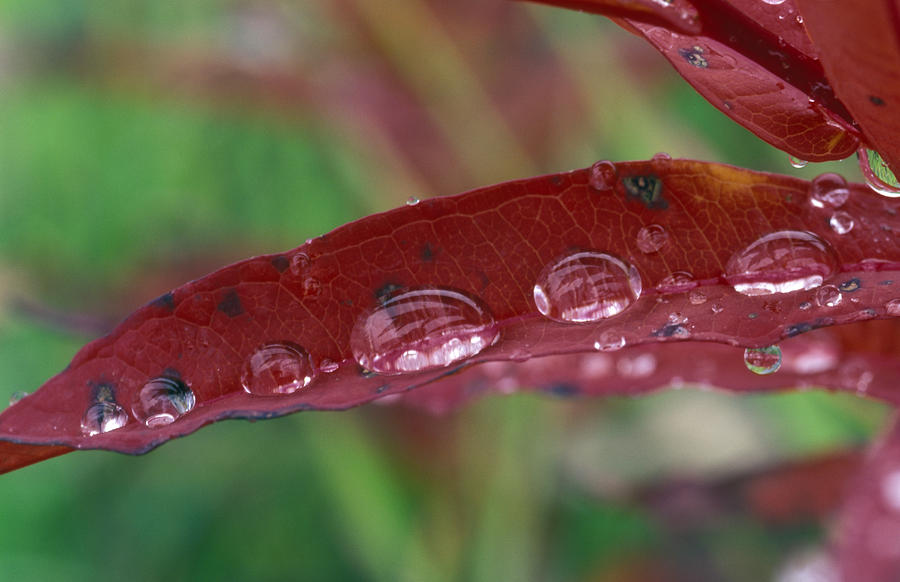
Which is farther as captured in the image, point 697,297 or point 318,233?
point 318,233

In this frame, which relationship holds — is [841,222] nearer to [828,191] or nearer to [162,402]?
[828,191]

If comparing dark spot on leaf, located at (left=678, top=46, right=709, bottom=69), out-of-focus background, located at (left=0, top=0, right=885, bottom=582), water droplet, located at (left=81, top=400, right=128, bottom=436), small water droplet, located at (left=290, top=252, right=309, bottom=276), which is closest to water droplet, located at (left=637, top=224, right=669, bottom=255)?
dark spot on leaf, located at (left=678, top=46, right=709, bottom=69)

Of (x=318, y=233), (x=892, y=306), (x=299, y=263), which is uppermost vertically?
(x=318, y=233)

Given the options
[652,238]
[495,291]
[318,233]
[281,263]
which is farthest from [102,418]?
[318,233]

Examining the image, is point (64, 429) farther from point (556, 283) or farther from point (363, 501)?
point (363, 501)

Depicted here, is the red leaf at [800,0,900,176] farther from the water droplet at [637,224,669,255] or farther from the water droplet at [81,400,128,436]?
the water droplet at [81,400,128,436]

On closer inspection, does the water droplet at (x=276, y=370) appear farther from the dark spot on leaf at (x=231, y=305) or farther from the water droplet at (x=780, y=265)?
the water droplet at (x=780, y=265)
